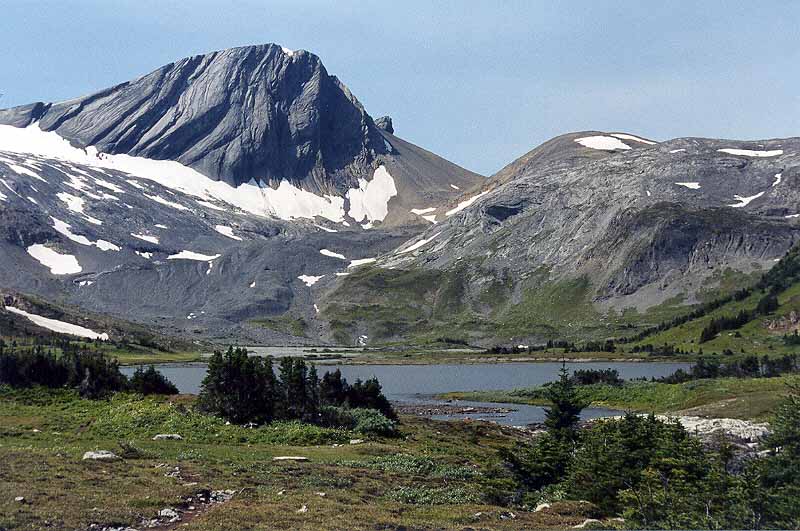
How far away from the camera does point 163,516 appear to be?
24.3 meters

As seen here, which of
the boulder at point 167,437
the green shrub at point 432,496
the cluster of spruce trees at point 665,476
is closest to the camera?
the cluster of spruce trees at point 665,476

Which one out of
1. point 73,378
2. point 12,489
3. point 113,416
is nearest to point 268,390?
point 113,416

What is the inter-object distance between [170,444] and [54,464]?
42.7 feet

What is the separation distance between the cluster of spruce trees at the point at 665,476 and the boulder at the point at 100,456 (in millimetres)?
16122

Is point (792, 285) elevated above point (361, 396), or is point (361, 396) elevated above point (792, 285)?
point (792, 285)

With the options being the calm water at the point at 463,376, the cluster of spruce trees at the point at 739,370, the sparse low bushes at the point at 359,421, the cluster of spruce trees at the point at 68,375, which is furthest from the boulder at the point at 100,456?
the cluster of spruce trees at the point at 739,370

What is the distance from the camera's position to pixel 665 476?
29.2 m

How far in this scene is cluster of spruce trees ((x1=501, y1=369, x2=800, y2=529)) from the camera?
23562mm

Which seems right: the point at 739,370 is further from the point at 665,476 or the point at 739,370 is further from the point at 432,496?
the point at 432,496

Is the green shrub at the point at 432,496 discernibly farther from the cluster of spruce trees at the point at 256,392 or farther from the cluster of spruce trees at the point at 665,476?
the cluster of spruce trees at the point at 256,392

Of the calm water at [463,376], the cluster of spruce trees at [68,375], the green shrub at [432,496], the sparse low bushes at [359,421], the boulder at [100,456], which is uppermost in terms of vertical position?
the cluster of spruce trees at [68,375]

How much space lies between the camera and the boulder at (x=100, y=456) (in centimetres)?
3259

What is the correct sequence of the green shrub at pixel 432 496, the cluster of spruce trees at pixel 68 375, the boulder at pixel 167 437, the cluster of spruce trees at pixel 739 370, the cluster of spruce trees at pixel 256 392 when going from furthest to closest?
the cluster of spruce trees at pixel 739 370
the cluster of spruce trees at pixel 68 375
the cluster of spruce trees at pixel 256 392
the boulder at pixel 167 437
the green shrub at pixel 432 496

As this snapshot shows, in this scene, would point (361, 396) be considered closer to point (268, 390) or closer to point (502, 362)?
point (268, 390)
